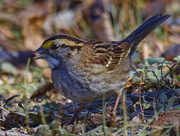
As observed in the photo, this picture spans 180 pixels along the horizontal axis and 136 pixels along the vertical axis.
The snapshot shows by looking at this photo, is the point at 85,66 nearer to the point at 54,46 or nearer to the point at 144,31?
the point at 54,46

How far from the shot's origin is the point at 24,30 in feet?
21.7

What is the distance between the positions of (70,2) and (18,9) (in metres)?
1.18

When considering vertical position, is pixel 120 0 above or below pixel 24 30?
above

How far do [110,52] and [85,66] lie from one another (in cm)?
42

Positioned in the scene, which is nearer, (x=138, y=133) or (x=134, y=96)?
(x=138, y=133)

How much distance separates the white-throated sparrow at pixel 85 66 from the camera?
2.98m

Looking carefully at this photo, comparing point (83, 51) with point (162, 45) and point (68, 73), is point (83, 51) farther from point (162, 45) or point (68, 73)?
point (162, 45)

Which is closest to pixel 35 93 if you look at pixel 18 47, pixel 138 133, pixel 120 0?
pixel 138 133

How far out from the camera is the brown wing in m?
3.26

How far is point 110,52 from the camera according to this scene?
135 inches

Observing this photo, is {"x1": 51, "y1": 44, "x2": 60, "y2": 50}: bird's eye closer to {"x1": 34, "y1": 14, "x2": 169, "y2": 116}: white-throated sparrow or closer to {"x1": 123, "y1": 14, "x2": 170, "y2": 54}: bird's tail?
{"x1": 34, "y1": 14, "x2": 169, "y2": 116}: white-throated sparrow

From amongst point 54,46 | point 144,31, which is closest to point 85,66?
point 54,46

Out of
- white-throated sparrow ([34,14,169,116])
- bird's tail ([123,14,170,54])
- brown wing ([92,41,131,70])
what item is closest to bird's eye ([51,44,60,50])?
white-throated sparrow ([34,14,169,116])

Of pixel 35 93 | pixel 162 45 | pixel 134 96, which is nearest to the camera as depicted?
pixel 134 96
